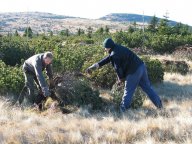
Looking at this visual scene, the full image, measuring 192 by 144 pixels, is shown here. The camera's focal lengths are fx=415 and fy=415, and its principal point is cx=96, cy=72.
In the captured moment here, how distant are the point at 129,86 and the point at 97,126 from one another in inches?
58.7

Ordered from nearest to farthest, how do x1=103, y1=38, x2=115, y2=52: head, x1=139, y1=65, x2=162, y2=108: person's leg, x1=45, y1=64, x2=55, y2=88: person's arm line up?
x1=103, y1=38, x2=115, y2=52: head → x1=139, y1=65, x2=162, y2=108: person's leg → x1=45, y1=64, x2=55, y2=88: person's arm

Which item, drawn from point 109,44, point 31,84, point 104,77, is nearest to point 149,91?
point 109,44

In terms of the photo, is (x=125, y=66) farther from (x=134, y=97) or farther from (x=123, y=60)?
(x=134, y=97)

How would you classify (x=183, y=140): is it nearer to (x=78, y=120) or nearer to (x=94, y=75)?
(x=78, y=120)

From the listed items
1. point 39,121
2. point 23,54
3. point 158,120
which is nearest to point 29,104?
point 39,121

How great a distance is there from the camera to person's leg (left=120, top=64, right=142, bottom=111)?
869 cm

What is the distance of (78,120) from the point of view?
819 cm

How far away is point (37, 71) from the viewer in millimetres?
8547

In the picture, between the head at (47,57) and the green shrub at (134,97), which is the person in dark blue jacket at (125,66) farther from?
the head at (47,57)

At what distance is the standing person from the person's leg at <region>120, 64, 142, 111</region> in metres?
1.61

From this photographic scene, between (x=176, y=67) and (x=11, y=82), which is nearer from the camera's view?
(x=11, y=82)

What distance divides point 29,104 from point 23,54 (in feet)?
18.5

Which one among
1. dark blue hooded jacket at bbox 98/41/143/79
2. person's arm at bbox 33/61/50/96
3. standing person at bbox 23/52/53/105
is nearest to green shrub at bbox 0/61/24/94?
standing person at bbox 23/52/53/105

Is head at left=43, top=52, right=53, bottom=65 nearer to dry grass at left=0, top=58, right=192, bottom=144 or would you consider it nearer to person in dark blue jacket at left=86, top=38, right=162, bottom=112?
person in dark blue jacket at left=86, top=38, right=162, bottom=112
